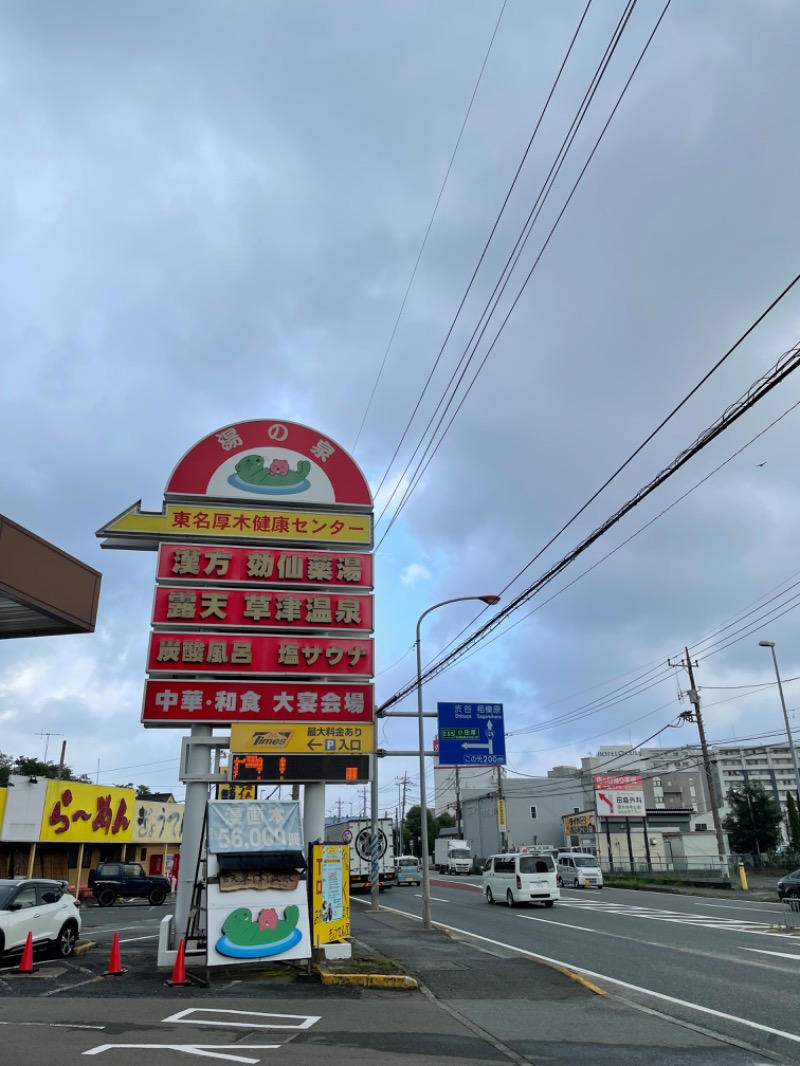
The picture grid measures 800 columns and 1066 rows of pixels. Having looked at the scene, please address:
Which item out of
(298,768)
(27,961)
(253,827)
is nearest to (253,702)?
(298,768)

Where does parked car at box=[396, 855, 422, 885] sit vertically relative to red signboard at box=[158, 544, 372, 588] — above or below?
below

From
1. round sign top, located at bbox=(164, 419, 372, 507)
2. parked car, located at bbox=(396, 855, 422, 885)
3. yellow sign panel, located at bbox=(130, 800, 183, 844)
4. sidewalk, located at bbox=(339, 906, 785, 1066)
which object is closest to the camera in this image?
sidewalk, located at bbox=(339, 906, 785, 1066)

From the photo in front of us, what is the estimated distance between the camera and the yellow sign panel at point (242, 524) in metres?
16.1

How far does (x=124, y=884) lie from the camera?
1336 inches

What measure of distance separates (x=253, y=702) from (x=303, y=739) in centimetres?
123

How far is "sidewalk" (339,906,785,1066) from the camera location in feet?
26.5

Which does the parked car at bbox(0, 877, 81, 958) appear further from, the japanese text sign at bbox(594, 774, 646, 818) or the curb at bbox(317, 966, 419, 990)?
the japanese text sign at bbox(594, 774, 646, 818)

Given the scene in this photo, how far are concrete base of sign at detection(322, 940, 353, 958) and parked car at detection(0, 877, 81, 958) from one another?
19.2 feet

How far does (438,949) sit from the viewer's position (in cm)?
1659

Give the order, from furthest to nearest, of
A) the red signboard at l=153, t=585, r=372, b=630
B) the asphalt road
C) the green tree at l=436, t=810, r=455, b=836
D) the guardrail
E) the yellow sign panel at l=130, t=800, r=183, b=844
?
the green tree at l=436, t=810, r=455, b=836 < the yellow sign panel at l=130, t=800, r=183, b=844 < the guardrail < the red signboard at l=153, t=585, r=372, b=630 < the asphalt road

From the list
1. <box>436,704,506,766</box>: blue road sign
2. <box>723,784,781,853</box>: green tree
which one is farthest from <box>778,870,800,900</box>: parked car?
<box>723,784,781,853</box>: green tree

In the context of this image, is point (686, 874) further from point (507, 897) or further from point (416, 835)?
point (416, 835)

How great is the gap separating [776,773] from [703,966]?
178 metres

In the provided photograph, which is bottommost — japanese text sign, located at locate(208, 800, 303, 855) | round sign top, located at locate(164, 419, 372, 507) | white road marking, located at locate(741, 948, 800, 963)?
white road marking, located at locate(741, 948, 800, 963)
